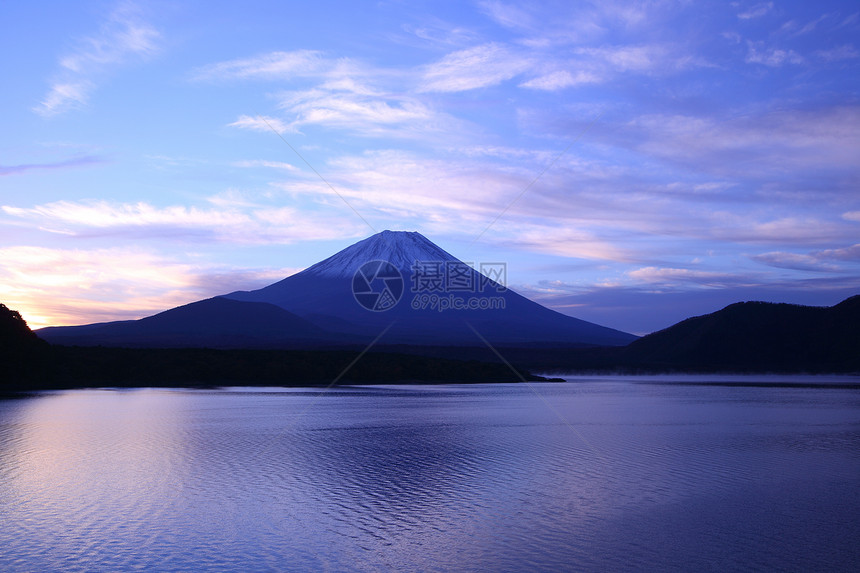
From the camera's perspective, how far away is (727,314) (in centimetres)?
14075

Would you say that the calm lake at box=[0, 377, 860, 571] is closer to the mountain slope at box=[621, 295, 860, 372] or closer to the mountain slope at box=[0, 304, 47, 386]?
the mountain slope at box=[0, 304, 47, 386]

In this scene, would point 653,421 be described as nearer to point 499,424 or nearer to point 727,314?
point 499,424

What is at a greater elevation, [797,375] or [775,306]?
[775,306]

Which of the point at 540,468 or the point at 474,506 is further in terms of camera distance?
the point at 540,468

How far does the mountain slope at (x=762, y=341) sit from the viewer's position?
393 ft

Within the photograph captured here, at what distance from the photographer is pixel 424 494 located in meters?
18.3

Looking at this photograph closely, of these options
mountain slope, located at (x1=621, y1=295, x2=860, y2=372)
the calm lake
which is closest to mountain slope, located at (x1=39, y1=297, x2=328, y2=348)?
mountain slope, located at (x1=621, y1=295, x2=860, y2=372)

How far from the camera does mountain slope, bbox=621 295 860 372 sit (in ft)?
393

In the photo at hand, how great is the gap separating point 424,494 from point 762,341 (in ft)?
414

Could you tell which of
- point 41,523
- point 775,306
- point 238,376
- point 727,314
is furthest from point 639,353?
point 41,523

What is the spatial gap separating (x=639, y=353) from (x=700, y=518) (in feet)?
424

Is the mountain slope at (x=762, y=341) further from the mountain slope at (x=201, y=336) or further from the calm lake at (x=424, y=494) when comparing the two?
the calm lake at (x=424, y=494)

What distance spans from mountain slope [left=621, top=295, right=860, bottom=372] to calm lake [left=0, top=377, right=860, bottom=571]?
9328 cm

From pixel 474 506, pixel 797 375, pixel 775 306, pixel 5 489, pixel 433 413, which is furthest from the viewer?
pixel 775 306
